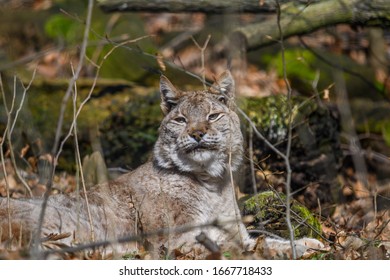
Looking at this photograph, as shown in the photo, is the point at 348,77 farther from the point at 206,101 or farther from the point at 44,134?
the point at 206,101

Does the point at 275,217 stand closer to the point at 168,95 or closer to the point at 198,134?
the point at 198,134

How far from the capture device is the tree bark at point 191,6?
1029 cm

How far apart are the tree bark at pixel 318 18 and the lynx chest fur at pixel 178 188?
8.82ft

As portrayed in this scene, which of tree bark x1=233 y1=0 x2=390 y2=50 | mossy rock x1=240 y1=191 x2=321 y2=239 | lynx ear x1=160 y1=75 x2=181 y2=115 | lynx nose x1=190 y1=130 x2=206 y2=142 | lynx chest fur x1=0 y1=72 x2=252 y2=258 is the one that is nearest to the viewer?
lynx chest fur x1=0 y1=72 x2=252 y2=258

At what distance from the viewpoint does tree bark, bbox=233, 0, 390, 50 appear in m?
9.90

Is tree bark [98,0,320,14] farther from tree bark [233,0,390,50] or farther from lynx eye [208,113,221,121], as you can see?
lynx eye [208,113,221,121]

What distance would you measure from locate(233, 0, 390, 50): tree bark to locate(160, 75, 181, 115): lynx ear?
8.38 ft

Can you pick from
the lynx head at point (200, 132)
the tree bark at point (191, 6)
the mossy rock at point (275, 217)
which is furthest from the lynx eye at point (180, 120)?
the tree bark at point (191, 6)

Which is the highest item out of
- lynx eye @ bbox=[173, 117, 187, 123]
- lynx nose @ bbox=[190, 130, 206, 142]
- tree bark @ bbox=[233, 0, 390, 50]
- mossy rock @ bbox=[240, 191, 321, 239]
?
tree bark @ bbox=[233, 0, 390, 50]

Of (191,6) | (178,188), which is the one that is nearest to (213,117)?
(178,188)

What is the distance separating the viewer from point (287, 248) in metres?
7.05

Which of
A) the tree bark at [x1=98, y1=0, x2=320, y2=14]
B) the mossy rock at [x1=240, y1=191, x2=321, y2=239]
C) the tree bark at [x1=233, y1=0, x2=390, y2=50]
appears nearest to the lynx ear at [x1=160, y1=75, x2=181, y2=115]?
the mossy rock at [x1=240, y1=191, x2=321, y2=239]

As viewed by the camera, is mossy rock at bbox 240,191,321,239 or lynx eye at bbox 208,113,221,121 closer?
lynx eye at bbox 208,113,221,121

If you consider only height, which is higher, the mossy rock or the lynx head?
the lynx head
